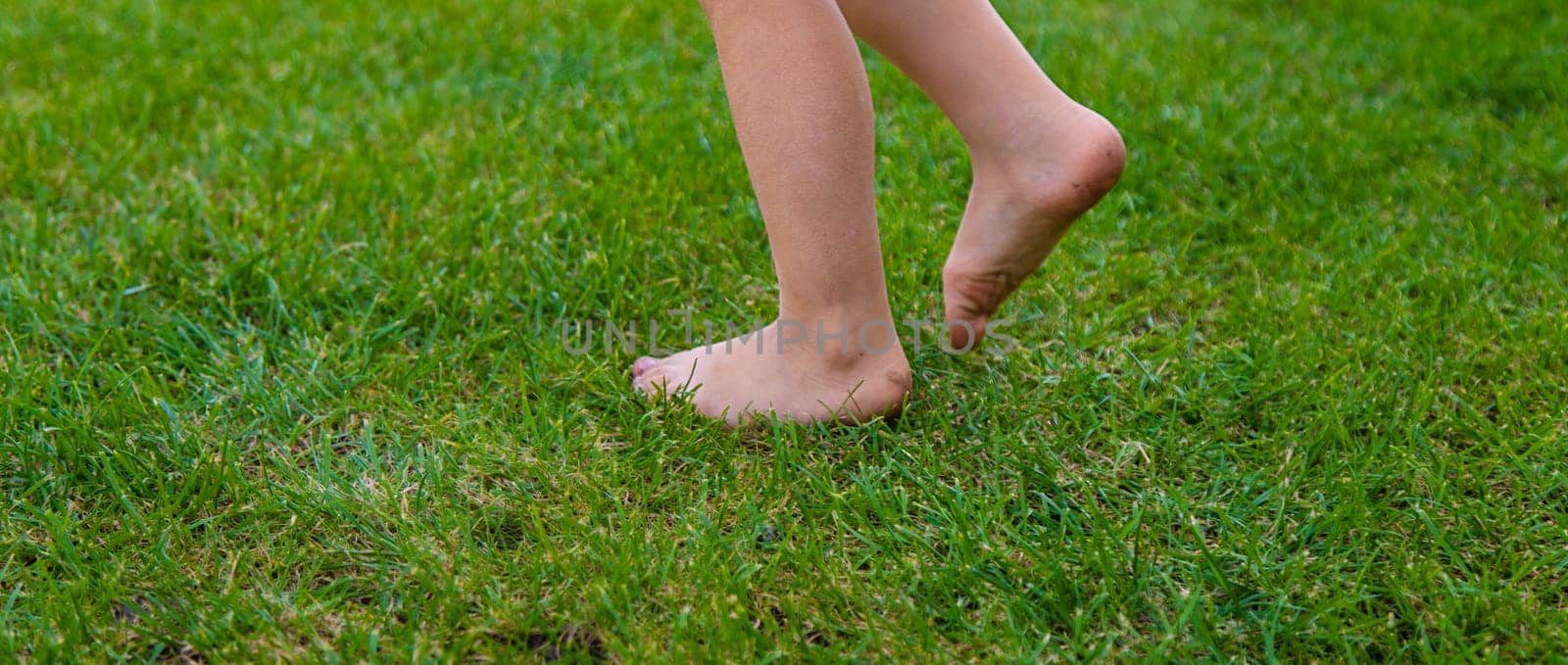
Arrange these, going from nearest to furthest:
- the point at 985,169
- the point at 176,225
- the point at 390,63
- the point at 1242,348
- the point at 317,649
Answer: the point at 317,649 → the point at 985,169 → the point at 1242,348 → the point at 176,225 → the point at 390,63

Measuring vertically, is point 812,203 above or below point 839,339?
above

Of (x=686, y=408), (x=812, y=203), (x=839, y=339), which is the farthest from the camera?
(x=686, y=408)

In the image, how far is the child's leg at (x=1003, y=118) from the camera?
4.78 feet

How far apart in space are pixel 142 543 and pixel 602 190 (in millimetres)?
1016

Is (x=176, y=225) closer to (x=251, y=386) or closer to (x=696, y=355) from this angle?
(x=251, y=386)

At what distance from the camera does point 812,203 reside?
1304 millimetres

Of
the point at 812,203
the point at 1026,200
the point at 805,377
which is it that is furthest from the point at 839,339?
the point at 1026,200

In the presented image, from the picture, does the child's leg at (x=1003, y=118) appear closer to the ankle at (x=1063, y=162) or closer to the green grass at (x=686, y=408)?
the ankle at (x=1063, y=162)

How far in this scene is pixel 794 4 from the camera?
125 cm

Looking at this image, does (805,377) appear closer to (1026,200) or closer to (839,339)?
(839,339)

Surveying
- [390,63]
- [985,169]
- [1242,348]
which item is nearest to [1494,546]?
[1242,348]

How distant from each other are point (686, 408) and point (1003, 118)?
0.56 metres

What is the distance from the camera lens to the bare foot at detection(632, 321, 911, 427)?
1.46 m

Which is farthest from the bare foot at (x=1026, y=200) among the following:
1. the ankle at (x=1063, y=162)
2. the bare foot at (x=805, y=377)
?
the bare foot at (x=805, y=377)
